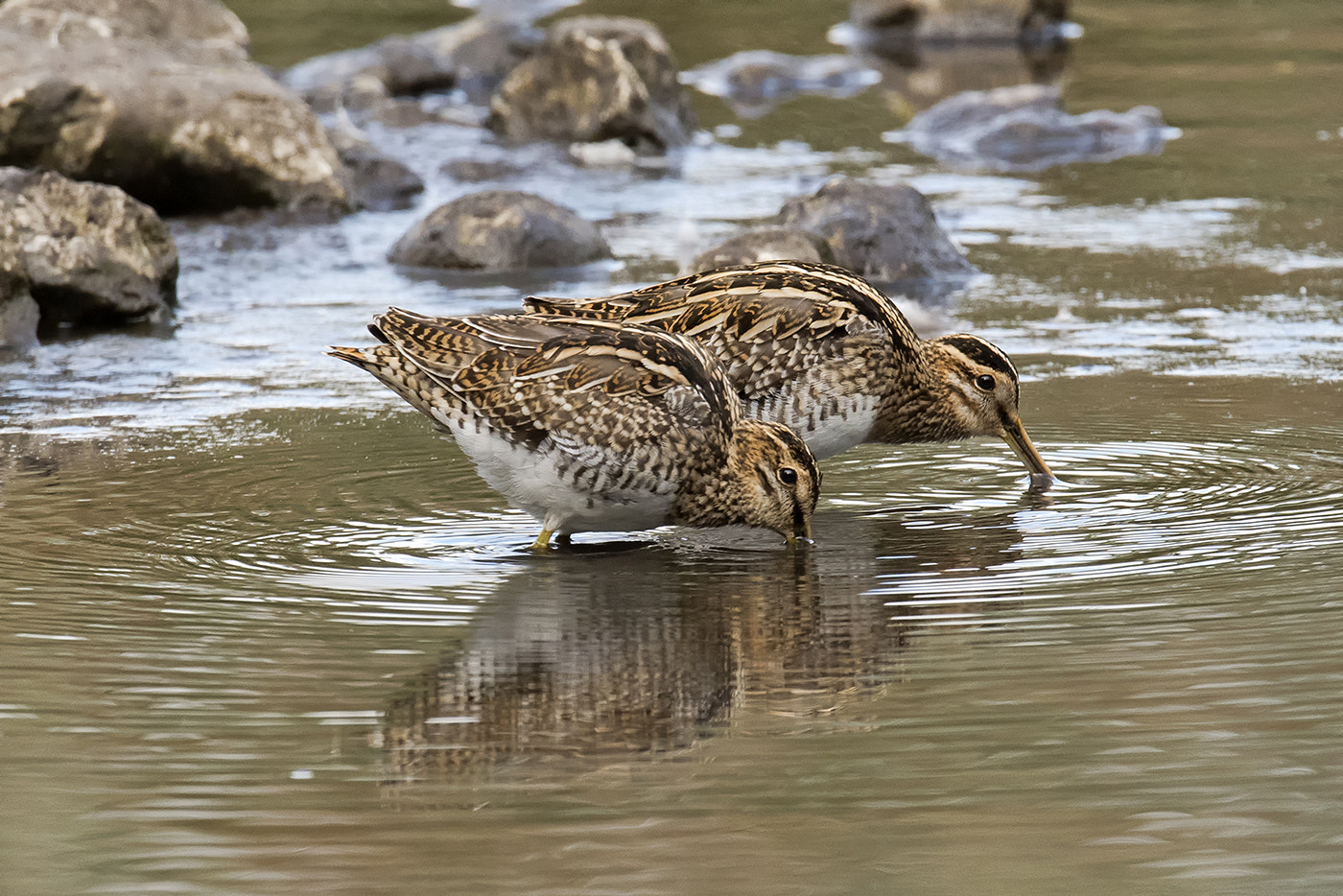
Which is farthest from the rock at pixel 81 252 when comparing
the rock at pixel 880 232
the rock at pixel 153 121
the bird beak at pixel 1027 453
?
the bird beak at pixel 1027 453

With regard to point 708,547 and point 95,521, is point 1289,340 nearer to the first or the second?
point 708,547

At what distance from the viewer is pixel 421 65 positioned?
2500cm

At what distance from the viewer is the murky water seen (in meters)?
5.23

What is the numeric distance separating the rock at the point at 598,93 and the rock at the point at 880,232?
623cm

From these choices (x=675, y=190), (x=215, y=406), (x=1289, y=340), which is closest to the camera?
(x=215, y=406)

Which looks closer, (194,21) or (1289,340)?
(1289,340)

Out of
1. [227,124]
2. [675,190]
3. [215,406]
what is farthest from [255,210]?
[215,406]

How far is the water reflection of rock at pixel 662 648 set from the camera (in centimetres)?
604

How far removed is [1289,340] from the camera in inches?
468

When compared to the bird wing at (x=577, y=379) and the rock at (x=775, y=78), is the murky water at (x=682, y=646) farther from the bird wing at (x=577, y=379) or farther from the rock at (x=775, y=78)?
the rock at (x=775, y=78)

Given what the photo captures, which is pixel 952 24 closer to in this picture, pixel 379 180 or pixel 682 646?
pixel 379 180

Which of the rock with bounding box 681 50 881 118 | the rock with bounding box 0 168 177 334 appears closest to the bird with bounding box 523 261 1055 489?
the rock with bounding box 0 168 177 334

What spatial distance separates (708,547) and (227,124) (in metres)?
9.63

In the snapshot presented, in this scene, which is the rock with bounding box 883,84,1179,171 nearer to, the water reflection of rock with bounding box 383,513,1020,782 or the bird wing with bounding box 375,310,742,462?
the bird wing with bounding box 375,310,742,462
